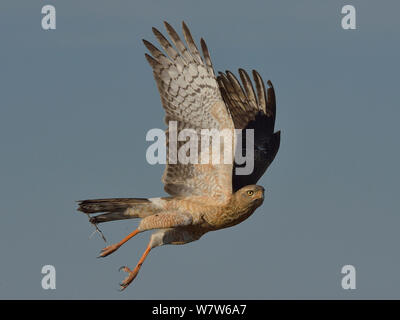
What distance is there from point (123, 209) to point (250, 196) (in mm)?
2210

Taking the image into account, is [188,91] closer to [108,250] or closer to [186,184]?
[186,184]

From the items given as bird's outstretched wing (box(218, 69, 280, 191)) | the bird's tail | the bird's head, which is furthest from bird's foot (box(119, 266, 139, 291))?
bird's outstretched wing (box(218, 69, 280, 191))

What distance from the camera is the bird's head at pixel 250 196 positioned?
16594 millimetres

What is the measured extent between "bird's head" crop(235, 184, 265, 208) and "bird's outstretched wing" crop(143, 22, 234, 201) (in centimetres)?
25

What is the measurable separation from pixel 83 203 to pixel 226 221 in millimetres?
2461

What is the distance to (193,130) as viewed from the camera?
54.4 ft

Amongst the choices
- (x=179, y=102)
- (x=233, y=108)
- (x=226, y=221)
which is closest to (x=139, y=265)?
(x=226, y=221)

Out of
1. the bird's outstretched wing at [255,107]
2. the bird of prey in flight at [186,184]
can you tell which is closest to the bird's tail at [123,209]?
the bird of prey in flight at [186,184]

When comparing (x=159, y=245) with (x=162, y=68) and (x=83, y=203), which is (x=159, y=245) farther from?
(x=162, y=68)

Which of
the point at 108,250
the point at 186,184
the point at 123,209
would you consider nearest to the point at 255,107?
the point at 186,184

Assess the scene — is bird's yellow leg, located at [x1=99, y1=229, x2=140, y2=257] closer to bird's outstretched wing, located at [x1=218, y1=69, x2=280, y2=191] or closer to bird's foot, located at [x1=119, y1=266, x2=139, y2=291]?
bird's foot, located at [x1=119, y1=266, x2=139, y2=291]

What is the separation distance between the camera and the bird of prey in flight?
1630cm

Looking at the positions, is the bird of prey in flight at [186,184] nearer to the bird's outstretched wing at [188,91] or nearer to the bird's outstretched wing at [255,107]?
the bird's outstretched wing at [188,91]

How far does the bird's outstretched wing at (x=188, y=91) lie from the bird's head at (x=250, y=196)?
9.7 inches
